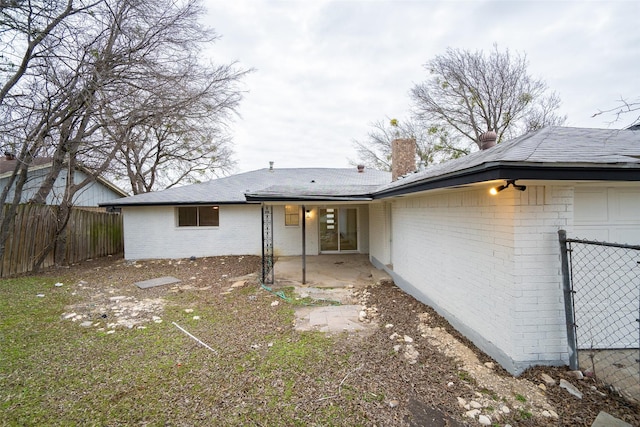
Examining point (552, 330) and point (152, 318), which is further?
point (152, 318)

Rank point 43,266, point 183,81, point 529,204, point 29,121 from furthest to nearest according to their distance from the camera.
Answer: point 43,266, point 183,81, point 29,121, point 529,204

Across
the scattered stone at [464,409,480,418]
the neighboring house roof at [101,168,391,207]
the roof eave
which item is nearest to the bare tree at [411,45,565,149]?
the neighboring house roof at [101,168,391,207]

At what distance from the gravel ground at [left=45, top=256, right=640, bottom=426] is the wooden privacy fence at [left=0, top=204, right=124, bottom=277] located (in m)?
4.68

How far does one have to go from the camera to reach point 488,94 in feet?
51.1

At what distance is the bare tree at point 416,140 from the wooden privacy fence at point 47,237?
43.9 ft

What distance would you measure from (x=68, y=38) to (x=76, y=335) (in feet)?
19.3

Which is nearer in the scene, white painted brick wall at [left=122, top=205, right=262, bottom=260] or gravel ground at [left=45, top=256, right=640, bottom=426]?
gravel ground at [left=45, top=256, right=640, bottom=426]

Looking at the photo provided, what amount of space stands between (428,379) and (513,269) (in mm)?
1473

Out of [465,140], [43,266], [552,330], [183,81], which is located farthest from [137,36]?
[465,140]

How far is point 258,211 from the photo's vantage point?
429 inches

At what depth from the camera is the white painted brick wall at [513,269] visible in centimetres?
282

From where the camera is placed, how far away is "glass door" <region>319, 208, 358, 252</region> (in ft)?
35.9

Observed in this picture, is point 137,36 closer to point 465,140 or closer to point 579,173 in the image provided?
point 579,173

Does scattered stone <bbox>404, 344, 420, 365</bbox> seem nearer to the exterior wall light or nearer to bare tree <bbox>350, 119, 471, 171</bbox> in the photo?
the exterior wall light
